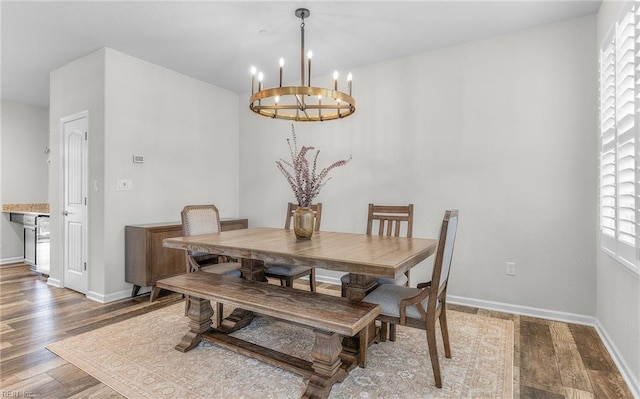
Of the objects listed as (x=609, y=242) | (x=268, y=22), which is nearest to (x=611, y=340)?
(x=609, y=242)

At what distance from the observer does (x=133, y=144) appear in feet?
12.2

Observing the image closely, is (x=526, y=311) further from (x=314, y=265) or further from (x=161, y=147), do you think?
(x=161, y=147)

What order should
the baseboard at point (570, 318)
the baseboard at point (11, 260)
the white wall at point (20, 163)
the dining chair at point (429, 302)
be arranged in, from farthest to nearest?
1. the white wall at point (20, 163)
2. the baseboard at point (11, 260)
3. the baseboard at point (570, 318)
4. the dining chair at point (429, 302)

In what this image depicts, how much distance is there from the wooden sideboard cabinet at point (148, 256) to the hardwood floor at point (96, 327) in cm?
24

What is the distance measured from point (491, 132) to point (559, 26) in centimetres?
103

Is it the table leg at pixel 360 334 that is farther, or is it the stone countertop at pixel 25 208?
the stone countertop at pixel 25 208

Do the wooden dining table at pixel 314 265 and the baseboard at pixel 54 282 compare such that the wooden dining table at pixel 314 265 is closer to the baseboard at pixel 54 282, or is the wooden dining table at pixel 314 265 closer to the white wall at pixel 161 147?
the white wall at pixel 161 147

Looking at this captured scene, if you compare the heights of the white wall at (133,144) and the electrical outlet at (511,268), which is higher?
the white wall at (133,144)

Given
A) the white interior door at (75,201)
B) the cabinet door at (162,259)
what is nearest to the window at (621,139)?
the cabinet door at (162,259)

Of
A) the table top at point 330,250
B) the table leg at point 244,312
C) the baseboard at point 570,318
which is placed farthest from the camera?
the table leg at point 244,312

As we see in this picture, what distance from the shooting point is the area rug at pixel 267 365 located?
72.3 inches

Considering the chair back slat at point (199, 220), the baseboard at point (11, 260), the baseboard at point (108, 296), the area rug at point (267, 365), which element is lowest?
the area rug at point (267, 365)

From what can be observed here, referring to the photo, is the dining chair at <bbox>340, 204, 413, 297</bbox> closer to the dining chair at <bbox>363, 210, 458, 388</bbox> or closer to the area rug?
the area rug

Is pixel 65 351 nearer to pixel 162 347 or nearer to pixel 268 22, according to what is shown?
pixel 162 347
